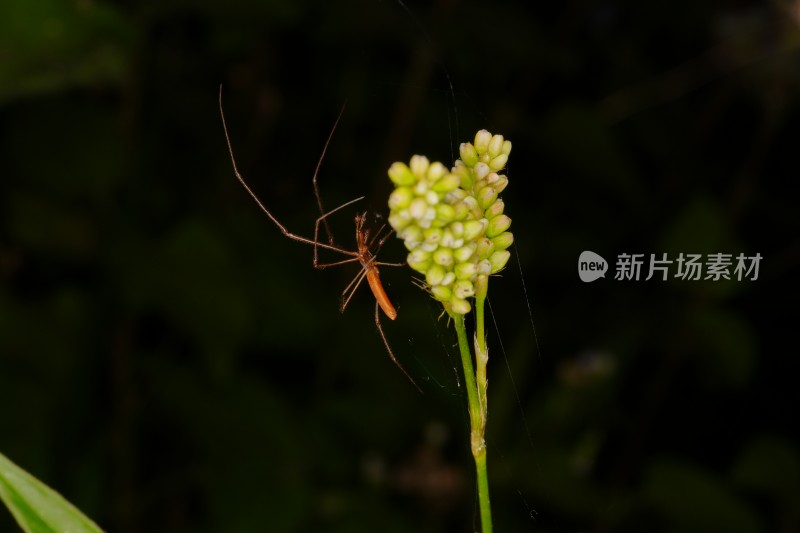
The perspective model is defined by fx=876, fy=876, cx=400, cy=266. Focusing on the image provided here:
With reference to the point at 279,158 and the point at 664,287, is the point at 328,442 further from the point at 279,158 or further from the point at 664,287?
the point at 664,287

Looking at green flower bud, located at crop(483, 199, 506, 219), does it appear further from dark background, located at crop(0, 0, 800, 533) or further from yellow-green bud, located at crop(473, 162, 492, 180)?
dark background, located at crop(0, 0, 800, 533)

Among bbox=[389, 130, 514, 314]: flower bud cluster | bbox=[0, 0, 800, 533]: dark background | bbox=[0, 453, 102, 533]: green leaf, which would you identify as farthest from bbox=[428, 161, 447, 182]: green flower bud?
bbox=[0, 0, 800, 533]: dark background

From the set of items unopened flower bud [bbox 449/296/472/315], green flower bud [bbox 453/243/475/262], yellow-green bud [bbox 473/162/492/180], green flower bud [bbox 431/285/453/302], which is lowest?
unopened flower bud [bbox 449/296/472/315]

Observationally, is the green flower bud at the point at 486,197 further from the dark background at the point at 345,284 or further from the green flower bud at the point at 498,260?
the dark background at the point at 345,284

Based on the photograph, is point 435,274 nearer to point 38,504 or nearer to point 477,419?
point 477,419

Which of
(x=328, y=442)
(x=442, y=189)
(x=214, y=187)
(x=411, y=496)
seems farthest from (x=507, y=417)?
(x=442, y=189)

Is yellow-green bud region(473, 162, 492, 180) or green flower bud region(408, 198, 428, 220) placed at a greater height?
yellow-green bud region(473, 162, 492, 180)

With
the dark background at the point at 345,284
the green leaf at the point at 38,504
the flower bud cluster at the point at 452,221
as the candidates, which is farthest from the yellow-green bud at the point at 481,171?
the dark background at the point at 345,284
